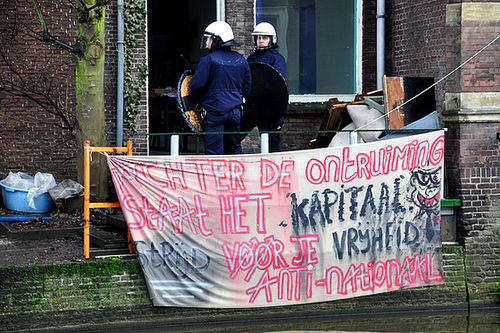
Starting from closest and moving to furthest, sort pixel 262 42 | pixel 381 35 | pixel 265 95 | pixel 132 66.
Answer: pixel 265 95, pixel 262 42, pixel 132 66, pixel 381 35

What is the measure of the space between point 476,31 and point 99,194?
495 cm

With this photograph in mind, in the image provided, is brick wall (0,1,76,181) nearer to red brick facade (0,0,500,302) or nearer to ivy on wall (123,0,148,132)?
red brick facade (0,0,500,302)

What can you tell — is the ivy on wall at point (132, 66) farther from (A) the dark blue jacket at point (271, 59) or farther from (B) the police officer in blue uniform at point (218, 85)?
(B) the police officer in blue uniform at point (218, 85)

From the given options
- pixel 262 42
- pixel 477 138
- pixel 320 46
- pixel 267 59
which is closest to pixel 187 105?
pixel 267 59

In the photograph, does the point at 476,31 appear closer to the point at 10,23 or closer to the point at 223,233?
the point at 223,233

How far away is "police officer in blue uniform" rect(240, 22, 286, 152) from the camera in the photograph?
1009 cm

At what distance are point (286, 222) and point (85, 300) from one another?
2195 millimetres

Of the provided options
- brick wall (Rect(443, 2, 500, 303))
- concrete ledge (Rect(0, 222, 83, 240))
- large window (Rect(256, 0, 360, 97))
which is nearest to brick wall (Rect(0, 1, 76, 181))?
concrete ledge (Rect(0, 222, 83, 240))

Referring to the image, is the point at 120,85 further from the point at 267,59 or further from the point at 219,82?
the point at 219,82

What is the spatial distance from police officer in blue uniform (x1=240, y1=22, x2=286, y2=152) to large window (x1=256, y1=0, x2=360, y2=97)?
2.03 metres

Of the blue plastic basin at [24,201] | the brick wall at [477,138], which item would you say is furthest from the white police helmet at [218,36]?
the blue plastic basin at [24,201]

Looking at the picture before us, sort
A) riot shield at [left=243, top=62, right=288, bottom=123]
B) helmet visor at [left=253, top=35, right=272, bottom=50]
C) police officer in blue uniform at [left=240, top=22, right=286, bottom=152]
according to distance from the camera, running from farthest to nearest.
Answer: helmet visor at [left=253, top=35, right=272, bottom=50], police officer in blue uniform at [left=240, top=22, right=286, bottom=152], riot shield at [left=243, top=62, right=288, bottom=123]

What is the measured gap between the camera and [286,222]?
8.05 meters

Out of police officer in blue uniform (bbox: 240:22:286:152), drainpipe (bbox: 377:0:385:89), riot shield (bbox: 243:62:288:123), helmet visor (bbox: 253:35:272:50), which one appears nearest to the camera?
riot shield (bbox: 243:62:288:123)
